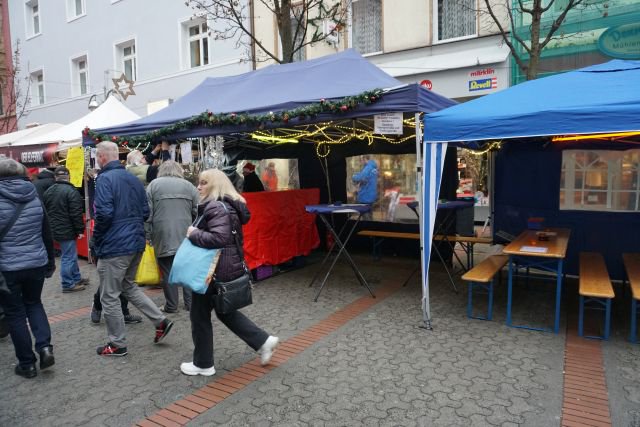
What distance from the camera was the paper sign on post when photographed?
679 centimetres

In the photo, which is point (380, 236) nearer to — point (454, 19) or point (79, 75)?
point (454, 19)

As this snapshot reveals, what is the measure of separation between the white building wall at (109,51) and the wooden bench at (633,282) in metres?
10.6

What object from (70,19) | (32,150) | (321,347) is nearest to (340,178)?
(321,347)

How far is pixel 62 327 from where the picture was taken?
4812mm

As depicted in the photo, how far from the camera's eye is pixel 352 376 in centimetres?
357

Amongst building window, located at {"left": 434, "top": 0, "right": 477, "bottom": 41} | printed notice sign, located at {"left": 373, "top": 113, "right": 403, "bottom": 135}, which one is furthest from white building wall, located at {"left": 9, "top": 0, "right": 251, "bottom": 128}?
printed notice sign, located at {"left": 373, "top": 113, "right": 403, "bottom": 135}

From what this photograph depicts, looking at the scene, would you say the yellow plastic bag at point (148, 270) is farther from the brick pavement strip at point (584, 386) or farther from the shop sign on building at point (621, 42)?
the shop sign on building at point (621, 42)

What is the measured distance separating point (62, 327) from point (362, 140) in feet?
17.6

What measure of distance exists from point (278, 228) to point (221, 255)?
3553 mm

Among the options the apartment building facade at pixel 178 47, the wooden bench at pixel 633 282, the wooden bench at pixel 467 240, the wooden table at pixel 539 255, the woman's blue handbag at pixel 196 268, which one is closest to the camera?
the woman's blue handbag at pixel 196 268

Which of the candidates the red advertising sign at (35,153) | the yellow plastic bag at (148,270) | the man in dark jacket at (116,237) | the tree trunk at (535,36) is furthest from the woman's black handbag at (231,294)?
the red advertising sign at (35,153)

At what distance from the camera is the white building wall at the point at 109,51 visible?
1479cm

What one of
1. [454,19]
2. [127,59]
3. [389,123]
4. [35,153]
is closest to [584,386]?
[389,123]

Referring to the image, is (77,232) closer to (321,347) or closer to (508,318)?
(321,347)
